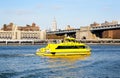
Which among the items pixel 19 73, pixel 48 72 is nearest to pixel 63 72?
pixel 48 72

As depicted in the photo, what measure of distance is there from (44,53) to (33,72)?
32.8 metres

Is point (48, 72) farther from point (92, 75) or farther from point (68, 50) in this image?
point (68, 50)

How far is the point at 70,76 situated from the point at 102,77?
2.97 m

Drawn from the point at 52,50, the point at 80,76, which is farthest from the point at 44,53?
the point at 80,76

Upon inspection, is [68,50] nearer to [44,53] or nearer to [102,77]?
[44,53]

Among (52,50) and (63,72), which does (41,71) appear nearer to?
(63,72)

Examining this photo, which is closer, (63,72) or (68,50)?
(63,72)

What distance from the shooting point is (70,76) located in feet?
124

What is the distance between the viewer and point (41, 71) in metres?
42.6

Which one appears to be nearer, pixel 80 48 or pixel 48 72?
pixel 48 72

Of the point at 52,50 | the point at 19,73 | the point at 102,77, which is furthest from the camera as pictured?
the point at 52,50

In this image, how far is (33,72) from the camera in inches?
1631

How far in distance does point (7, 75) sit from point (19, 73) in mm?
1924

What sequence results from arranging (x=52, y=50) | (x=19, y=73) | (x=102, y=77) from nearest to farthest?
1. (x=102, y=77)
2. (x=19, y=73)
3. (x=52, y=50)
